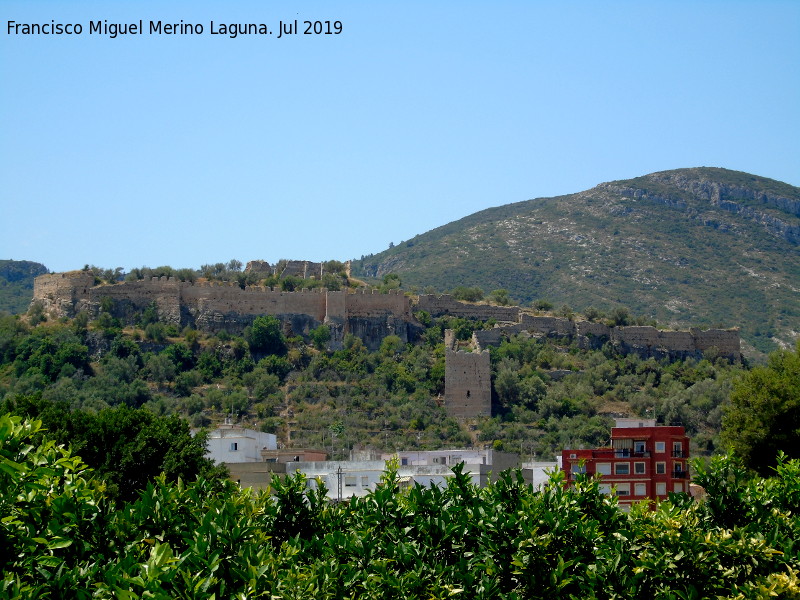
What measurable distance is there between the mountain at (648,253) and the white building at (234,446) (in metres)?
46.6

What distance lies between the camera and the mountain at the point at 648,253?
303 feet

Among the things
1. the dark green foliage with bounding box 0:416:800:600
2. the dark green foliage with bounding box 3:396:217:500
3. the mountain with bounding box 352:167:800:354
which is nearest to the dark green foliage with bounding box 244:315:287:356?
the dark green foliage with bounding box 3:396:217:500

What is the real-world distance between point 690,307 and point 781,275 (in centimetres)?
932

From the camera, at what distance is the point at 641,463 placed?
1409 inches

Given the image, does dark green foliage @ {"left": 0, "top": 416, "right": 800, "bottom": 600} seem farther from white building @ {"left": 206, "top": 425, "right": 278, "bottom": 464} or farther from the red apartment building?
white building @ {"left": 206, "top": 425, "right": 278, "bottom": 464}

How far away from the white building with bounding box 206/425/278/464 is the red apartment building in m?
9.36

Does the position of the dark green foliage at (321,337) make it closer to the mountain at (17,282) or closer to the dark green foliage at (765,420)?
the dark green foliage at (765,420)

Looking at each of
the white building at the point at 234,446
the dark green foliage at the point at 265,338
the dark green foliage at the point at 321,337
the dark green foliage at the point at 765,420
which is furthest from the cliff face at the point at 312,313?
the dark green foliage at the point at 765,420

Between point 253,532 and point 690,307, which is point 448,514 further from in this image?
point 690,307

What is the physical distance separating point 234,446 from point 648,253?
64320 mm

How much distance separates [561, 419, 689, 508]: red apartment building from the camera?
35469 millimetres

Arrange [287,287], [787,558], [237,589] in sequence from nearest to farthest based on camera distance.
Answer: [237,589]
[787,558]
[287,287]

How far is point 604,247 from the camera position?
10162 cm

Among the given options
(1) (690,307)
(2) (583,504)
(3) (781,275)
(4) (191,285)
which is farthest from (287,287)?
(2) (583,504)
